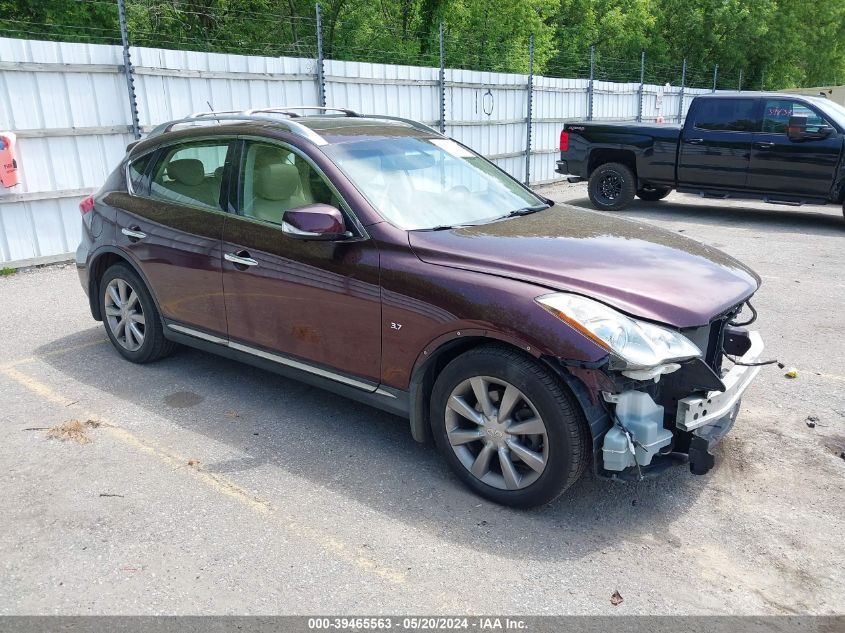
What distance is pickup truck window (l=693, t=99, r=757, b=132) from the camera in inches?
443

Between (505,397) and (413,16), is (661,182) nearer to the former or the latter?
(505,397)

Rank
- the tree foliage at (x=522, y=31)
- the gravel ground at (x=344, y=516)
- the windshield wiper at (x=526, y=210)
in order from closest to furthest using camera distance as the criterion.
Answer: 1. the gravel ground at (x=344, y=516)
2. the windshield wiper at (x=526, y=210)
3. the tree foliage at (x=522, y=31)

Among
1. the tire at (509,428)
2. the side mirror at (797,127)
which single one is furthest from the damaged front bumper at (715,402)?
the side mirror at (797,127)

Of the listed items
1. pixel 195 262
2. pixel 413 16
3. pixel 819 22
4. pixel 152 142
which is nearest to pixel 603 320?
pixel 195 262

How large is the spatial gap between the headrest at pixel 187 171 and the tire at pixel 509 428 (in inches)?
92.4

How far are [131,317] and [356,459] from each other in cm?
228


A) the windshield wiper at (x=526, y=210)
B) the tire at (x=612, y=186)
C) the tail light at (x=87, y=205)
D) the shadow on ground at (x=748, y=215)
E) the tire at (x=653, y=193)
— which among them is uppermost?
the windshield wiper at (x=526, y=210)

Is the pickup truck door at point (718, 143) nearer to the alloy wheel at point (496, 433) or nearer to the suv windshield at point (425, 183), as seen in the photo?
the suv windshield at point (425, 183)

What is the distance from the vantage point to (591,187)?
1288cm

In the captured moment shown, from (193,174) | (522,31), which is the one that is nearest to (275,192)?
(193,174)

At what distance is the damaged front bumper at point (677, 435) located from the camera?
308 centimetres

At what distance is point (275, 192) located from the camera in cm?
427

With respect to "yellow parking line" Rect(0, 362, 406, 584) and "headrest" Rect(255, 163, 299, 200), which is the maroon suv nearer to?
"headrest" Rect(255, 163, 299, 200)

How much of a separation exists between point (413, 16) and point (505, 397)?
26.5m
